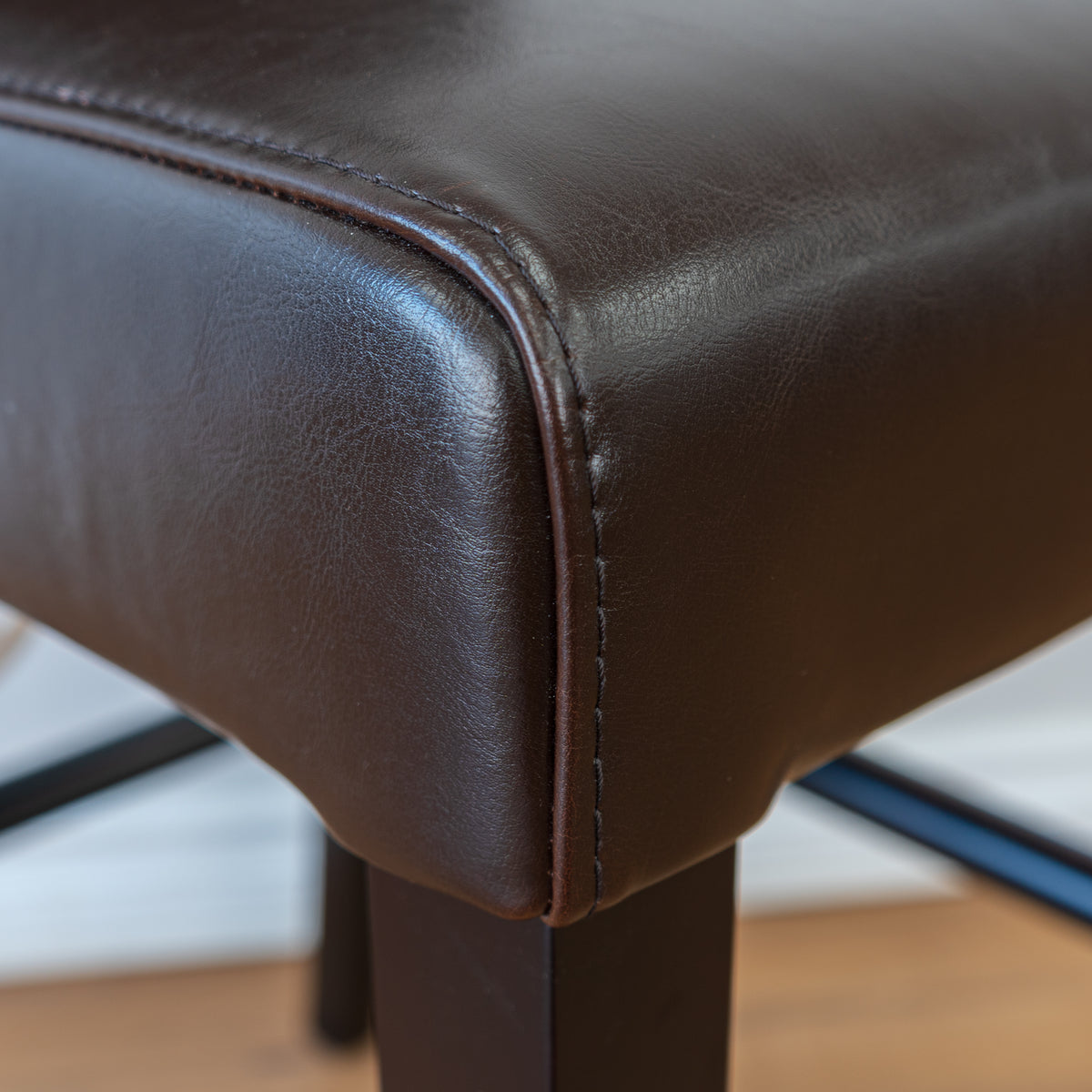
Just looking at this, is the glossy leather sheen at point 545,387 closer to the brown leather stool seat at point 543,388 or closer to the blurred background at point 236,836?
the brown leather stool seat at point 543,388

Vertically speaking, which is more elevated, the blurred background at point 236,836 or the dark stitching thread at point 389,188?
the dark stitching thread at point 389,188

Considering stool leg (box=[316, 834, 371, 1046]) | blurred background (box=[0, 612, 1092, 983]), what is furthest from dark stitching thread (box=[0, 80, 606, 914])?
blurred background (box=[0, 612, 1092, 983])

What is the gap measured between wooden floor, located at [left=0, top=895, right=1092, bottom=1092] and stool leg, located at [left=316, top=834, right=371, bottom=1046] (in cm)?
2

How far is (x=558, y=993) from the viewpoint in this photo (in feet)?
0.99

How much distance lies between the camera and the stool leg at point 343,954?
688mm

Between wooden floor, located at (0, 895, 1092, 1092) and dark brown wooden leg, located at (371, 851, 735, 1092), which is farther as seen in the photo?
wooden floor, located at (0, 895, 1092, 1092)

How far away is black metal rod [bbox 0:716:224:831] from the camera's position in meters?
0.53

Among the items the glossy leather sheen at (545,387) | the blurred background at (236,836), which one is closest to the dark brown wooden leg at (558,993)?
the glossy leather sheen at (545,387)

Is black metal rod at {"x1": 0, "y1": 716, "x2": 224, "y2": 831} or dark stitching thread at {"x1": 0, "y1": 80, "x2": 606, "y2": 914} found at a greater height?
dark stitching thread at {"x1": 0, "y1": 80, "x2": 606, "y2": 914}

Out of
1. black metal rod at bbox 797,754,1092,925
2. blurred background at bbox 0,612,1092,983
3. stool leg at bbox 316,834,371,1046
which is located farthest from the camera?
blurred background at bbox 0,612,1092,983

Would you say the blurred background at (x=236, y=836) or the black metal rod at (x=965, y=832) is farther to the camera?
the blurred background at (x=236, y=836)

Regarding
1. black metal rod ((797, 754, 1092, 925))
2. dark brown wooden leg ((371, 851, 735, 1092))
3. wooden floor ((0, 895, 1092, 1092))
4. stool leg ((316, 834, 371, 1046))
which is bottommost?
wooden floor ((0, 895, 1092, 1092))

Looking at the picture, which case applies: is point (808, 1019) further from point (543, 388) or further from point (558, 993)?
point (543, 388)

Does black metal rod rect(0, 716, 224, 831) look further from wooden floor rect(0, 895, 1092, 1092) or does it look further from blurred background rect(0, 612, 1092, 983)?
wooden floor rect(0, 895, 1092, 1092)
